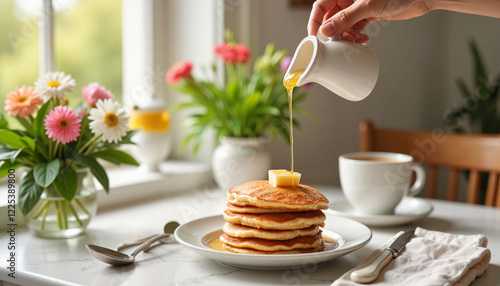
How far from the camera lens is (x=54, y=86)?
113 cm

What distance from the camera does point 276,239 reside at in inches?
34.6

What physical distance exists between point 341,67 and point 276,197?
0.26 meters

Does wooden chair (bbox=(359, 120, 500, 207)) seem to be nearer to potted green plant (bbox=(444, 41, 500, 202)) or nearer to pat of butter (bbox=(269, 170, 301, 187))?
pat of butter (bbox=(269, 170, 301, 187))

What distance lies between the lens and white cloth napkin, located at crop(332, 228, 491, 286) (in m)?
0.81

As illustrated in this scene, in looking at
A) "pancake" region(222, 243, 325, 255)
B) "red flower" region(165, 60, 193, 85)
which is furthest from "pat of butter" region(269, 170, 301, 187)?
"red flower" region(165, 60, 193, 85)

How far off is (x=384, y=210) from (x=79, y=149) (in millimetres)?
691

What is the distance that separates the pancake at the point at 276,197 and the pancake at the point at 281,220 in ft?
0.04

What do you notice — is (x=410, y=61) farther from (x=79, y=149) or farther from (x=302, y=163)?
(x=79, y=149)

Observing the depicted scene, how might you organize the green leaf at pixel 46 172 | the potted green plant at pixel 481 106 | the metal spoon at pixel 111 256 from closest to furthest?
the metal spoon at pixel 111 256
the green leaf at pixel 46 172
the potted green plant at pixel 481 106

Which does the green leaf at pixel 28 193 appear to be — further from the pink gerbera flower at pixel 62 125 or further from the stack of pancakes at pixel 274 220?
the stack of pancakes at pixel 274 220

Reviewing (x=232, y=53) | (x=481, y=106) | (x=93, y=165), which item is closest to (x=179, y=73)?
(x=232, y=53)

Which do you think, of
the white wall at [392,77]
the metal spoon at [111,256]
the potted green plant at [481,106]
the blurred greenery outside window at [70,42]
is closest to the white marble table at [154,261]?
the metal spoon at [111,256]

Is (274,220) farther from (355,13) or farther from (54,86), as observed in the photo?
A: (54,86)

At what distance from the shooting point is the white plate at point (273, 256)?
33.0 inches
